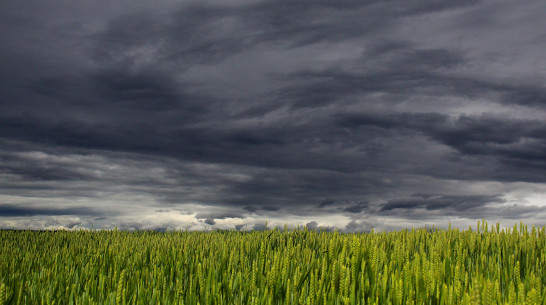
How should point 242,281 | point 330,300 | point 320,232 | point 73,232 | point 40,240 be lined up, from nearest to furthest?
1. point 330,300
2. point 242,281
3. point 320,232
4. point 40,240
5. point 73,232

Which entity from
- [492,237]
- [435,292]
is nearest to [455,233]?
[492,237]

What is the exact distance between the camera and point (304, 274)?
5.70 m

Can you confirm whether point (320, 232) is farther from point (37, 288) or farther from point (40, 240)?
point (40, 240)

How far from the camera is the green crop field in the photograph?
4.78m

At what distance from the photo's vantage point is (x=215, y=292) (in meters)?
5.08

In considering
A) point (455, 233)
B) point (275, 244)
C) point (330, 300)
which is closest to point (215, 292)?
point (330, 300)

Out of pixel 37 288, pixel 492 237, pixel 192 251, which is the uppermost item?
pixel 492 237

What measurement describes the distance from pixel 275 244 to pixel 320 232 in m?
1.67

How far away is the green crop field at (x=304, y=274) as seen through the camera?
4.78 metres

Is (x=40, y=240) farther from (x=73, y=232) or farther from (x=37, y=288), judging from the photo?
(x=37, y=288)

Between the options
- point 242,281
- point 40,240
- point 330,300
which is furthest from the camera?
point 40,240

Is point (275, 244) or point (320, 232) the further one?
point (320, 232)

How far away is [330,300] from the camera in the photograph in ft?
14.7

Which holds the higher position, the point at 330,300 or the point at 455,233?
the point at 455,233
